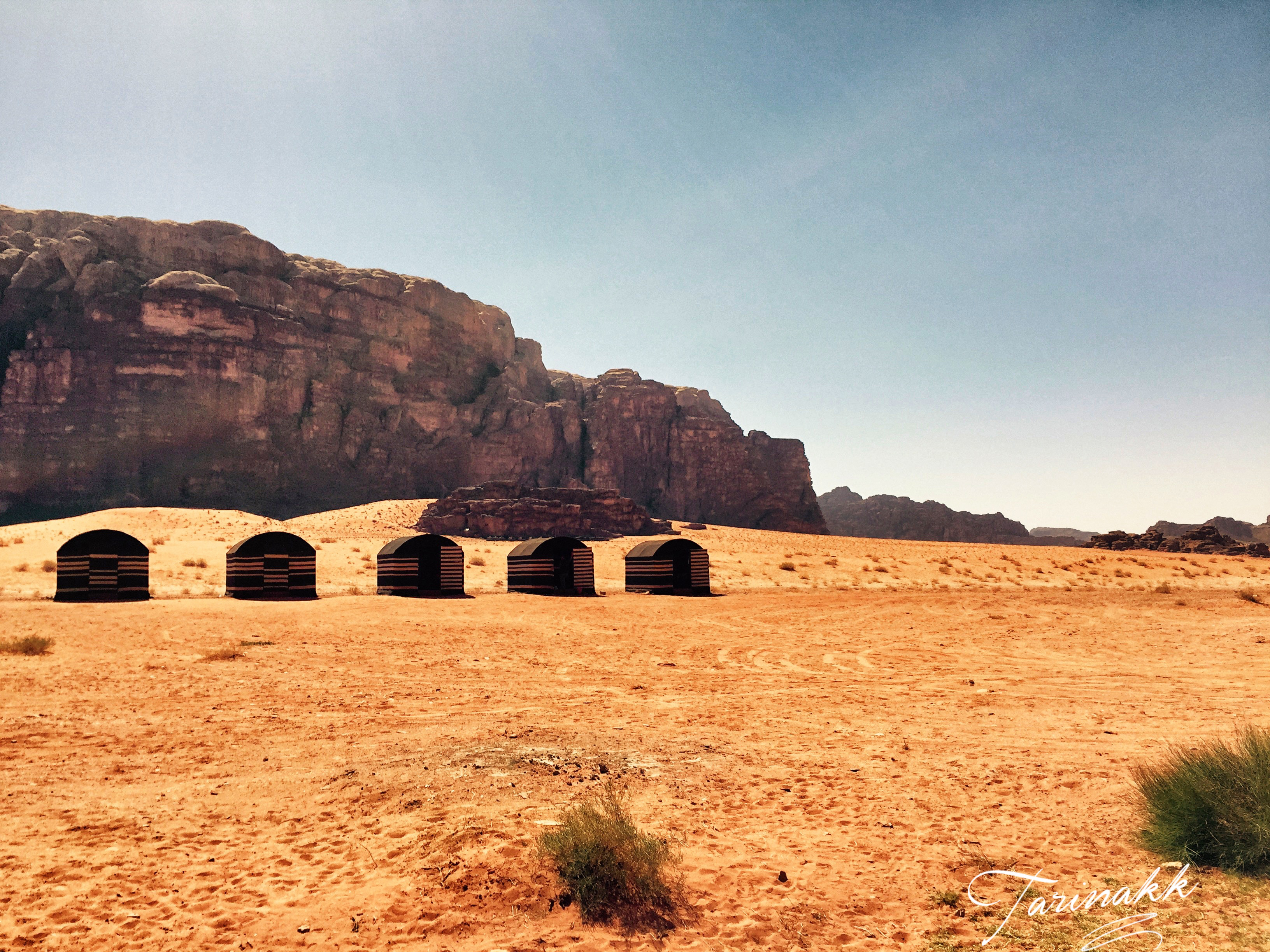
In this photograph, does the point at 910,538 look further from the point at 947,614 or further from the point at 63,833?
the point at 63,833

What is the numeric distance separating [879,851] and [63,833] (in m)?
6.77

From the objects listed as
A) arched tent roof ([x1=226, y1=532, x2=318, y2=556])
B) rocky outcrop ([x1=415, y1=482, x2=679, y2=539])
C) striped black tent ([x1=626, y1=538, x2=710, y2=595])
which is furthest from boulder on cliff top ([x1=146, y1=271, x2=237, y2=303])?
striped black tent ([x1=626, y1=538, x2=710, y2=595])

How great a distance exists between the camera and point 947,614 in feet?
79.8

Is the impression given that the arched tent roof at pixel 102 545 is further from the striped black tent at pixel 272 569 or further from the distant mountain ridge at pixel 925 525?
the distant mountain ridge at pixel 925 525

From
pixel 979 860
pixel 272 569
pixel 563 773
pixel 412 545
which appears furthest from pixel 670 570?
pixel 979 860


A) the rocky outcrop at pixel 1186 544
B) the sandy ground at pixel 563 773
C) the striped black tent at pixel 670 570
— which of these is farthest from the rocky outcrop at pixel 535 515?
the rocky outcrop at pixel 1186 544

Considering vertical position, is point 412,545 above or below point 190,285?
below

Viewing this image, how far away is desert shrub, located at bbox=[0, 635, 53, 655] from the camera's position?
1406 centimetres

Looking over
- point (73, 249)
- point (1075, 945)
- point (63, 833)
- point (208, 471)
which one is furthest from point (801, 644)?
point (73, 249)

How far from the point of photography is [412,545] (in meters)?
29.5

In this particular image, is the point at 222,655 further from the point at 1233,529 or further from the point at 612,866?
the point at 1233,529

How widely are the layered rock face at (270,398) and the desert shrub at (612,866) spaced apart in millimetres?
79815

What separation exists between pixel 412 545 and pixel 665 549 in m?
11.3

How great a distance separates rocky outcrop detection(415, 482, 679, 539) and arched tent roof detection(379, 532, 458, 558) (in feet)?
84.2
